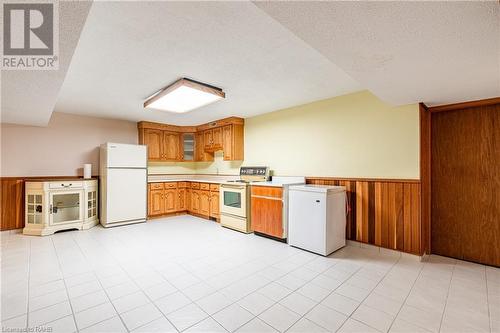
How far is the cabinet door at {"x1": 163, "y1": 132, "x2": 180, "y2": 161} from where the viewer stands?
5.93 m

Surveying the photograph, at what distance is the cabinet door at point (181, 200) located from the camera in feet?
18.9

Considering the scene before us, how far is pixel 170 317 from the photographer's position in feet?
5.93

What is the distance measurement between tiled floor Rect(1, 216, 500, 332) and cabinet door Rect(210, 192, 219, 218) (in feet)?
5.35

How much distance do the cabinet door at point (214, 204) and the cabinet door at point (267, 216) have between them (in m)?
1.19

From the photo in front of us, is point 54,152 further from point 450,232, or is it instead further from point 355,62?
point 450,232

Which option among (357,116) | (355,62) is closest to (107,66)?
(355,62)

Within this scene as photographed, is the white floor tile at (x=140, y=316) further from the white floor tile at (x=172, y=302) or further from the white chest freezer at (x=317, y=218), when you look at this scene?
the white chest freezer at (x=317, y=218)

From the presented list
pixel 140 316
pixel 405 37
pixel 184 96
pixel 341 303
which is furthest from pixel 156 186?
pixel 405 37

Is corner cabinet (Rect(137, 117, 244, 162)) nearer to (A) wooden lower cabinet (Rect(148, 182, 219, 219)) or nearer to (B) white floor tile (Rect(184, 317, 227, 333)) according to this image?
(A) wooden lower cabinet (Rect(148, 182, 219, 219))

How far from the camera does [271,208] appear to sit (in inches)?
150

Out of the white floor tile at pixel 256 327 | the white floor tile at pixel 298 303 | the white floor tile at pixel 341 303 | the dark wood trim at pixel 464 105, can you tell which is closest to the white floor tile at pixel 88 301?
the white floor tile at pixel 256 327

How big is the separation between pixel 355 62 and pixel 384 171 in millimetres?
1920

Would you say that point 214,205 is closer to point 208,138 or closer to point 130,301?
point 208,138

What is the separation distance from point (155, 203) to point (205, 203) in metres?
1.14
